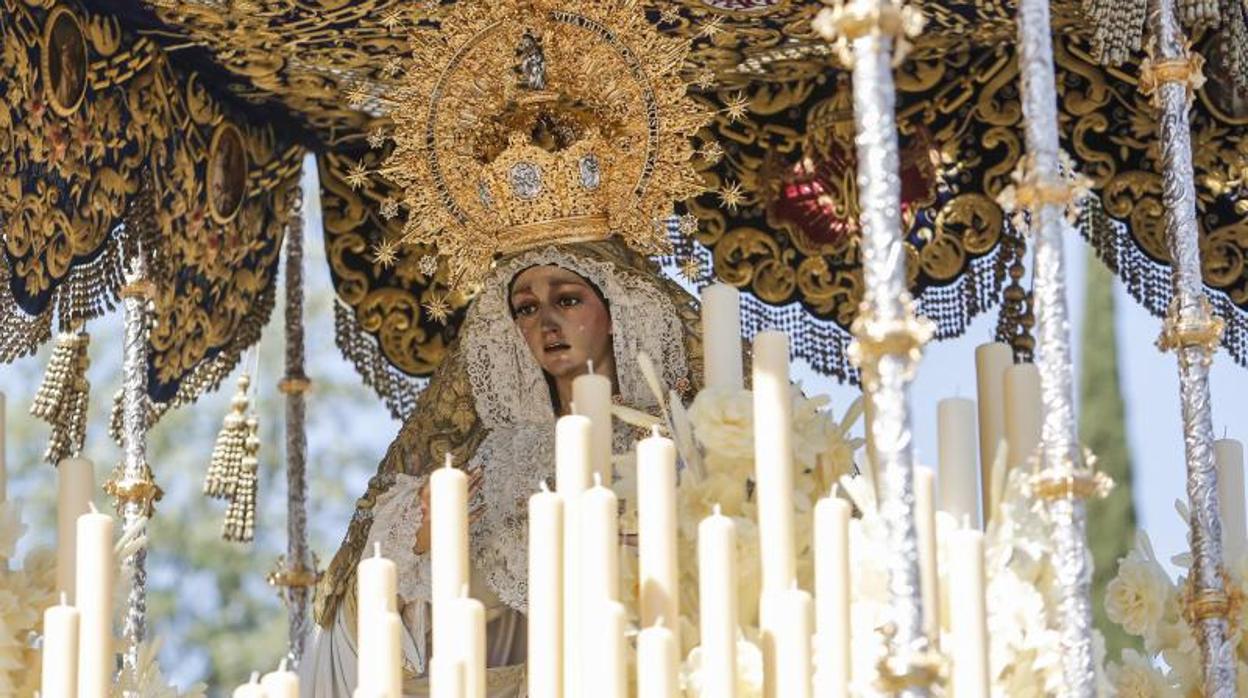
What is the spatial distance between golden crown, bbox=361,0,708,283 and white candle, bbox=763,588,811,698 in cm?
211

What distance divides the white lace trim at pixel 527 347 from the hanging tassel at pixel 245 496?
3.33ft

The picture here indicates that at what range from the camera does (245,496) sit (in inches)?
327

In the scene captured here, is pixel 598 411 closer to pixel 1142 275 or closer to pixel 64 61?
pixel 64 61

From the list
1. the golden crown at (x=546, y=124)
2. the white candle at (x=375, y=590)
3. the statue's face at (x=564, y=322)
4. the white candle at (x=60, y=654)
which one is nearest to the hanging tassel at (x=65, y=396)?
the golden crown at (x=546, y=124)

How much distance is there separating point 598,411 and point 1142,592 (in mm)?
1293

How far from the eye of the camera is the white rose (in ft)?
21.2

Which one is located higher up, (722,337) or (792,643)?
(722,337)

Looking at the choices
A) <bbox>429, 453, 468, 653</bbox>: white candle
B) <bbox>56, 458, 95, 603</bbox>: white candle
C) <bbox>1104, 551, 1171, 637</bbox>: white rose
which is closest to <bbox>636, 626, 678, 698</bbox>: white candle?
<bbox>429, 453, 468, 653</bbox>: white candle

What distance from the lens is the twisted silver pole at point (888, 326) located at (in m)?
5.24

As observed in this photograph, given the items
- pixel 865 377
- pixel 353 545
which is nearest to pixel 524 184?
pixel 353 545

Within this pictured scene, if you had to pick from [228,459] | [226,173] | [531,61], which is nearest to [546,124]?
[531,61]

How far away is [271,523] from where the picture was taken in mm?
14445

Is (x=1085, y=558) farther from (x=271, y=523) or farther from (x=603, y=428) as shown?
(x=271, y=523)

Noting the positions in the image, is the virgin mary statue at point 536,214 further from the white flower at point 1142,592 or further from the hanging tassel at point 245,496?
the white flower at point 1142,592
